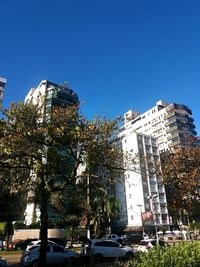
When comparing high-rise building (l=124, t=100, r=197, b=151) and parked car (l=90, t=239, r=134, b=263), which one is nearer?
parked car (l=90, t=239, r=134, b=263)

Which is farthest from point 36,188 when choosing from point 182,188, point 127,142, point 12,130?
point 127,142

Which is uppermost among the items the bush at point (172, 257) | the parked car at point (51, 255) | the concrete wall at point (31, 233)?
the concrete wall at point (31, 233)

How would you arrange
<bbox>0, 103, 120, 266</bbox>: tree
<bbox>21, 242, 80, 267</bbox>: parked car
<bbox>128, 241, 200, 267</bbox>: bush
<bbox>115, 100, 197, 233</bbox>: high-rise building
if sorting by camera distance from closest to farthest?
<bbox>128, 241, 200, 267</bbox>: bush → <bbox>0, 103, 120, 266</bbox>: tree → <bbox>21, 242, 80, 267</bbox>: parked car → <bbox>115, 100, 197, 233</bbox>: high-rise building

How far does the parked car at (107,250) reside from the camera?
23.9m

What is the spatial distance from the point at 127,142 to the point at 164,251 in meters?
89.9

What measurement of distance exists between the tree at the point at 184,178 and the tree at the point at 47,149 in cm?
392

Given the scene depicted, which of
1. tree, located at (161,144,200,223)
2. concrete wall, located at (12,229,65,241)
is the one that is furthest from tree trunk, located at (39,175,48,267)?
concrete wall, located at (12,229,65,241)

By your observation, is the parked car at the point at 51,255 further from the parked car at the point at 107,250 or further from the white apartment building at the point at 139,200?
the white apartment building at the point at 139,200

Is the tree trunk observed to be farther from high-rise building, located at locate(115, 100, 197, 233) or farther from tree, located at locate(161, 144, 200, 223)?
high-rise building, located at locate(115, 100, 197, 233)

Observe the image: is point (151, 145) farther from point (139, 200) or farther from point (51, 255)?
point (51, 255)

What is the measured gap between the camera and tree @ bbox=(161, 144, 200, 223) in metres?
18.6

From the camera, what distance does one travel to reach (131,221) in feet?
284

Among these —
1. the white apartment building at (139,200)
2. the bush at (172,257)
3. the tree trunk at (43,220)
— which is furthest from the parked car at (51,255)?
the white apartment building at (139,200)

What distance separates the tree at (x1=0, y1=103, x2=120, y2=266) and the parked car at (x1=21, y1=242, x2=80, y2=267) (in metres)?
5.23
